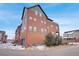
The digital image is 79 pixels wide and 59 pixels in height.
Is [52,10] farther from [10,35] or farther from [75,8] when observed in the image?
[10,35]

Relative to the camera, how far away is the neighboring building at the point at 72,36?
7.31 feet

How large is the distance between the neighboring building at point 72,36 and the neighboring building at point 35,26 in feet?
0.42

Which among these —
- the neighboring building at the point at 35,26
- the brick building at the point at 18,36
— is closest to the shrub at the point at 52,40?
the neighboring building at the point at 35,26

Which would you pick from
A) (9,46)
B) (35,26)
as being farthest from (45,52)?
(9,46)

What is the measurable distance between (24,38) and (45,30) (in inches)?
11.5

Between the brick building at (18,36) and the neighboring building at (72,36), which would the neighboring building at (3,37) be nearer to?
the brick building at (18,36)

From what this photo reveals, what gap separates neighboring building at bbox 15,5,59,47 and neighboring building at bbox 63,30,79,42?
0.42 feet

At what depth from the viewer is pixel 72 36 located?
225 cm

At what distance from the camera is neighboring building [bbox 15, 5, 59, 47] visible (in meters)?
2.23

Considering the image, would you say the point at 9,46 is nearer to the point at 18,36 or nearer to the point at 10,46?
the point at 10,46

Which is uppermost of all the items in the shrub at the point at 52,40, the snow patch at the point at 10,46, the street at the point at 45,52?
the shrub at the point at 52,40

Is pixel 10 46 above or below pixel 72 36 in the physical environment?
below

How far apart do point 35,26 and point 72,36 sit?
50cm

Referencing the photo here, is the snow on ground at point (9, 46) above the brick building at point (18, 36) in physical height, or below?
below
